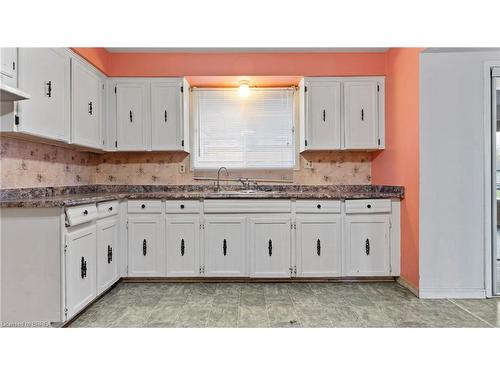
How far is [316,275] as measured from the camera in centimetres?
337

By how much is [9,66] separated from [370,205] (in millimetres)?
3152

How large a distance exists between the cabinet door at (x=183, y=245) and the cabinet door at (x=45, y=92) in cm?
126

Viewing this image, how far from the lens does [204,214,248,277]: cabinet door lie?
3.37 meters

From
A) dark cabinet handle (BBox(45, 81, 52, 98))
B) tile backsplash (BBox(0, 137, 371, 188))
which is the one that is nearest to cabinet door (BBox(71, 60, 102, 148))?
dark cabinet handle (BBox(45, 81, 52, 98))

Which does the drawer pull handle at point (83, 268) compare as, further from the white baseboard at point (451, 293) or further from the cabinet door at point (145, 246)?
the white baseboard at point (451, 293)

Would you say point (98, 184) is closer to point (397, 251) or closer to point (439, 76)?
point (397, 251)

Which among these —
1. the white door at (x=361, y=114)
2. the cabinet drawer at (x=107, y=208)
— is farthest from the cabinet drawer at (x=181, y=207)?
the white door at (x=361, y=114)

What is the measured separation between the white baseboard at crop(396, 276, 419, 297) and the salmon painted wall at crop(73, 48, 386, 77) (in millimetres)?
2216

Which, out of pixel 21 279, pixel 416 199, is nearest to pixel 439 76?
pixel 416 199

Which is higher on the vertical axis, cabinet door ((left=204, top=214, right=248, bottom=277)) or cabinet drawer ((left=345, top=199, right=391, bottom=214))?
cabinet drawer ((left=345, top=199, right=391, bottom=214))

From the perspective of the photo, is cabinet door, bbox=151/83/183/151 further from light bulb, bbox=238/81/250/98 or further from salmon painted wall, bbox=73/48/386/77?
light bulb, bbox=238/81/250/98

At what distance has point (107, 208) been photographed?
119 inches

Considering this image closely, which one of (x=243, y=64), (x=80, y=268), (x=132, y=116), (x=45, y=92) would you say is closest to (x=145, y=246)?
(x=80, y=268)

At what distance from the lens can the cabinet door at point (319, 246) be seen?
3.38 m
